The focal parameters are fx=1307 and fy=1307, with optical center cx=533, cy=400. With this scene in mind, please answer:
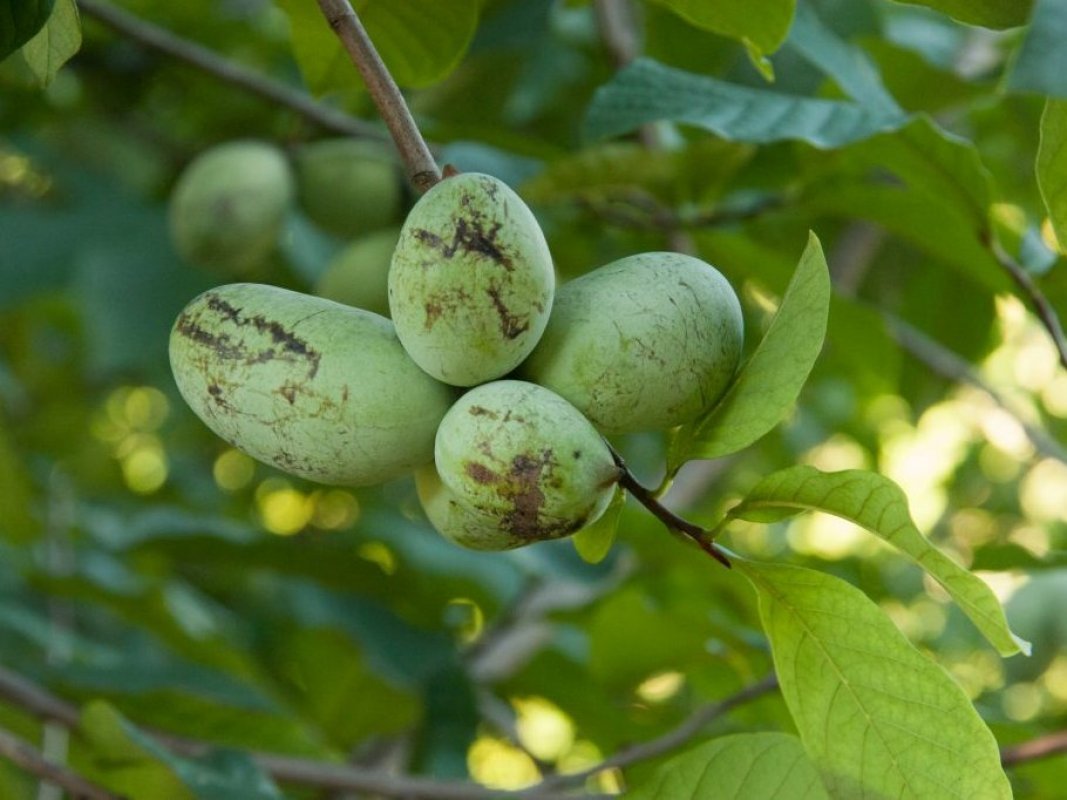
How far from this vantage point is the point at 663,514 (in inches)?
32.3

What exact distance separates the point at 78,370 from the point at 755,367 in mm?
2960

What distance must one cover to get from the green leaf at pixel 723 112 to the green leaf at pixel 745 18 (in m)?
0.15

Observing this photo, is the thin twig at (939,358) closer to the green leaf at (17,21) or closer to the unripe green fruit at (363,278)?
the unripe green fruit at (363,278)

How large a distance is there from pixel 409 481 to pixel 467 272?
8.47 feet

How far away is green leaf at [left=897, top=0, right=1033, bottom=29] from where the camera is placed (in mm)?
874

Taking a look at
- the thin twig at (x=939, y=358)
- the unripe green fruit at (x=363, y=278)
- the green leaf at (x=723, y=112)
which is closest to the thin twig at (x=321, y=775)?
the unripe green fruit at (x=363, y=278)

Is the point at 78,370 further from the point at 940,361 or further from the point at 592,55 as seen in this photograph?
the point at 940,361

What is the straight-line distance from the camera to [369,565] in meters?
2.01

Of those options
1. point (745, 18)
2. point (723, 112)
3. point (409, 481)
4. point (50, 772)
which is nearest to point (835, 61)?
point (723, 112)

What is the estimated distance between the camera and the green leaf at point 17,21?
0.84 metres

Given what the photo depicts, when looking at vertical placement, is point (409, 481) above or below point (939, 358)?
below

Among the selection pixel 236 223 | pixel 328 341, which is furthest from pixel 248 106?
pixel 328 341

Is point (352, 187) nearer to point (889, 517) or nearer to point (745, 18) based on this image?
point (745, 18)

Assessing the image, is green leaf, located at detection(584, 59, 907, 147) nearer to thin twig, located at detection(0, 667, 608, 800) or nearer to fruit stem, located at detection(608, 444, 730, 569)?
fruit stem, located at detection(608, 444, 730, 569)
